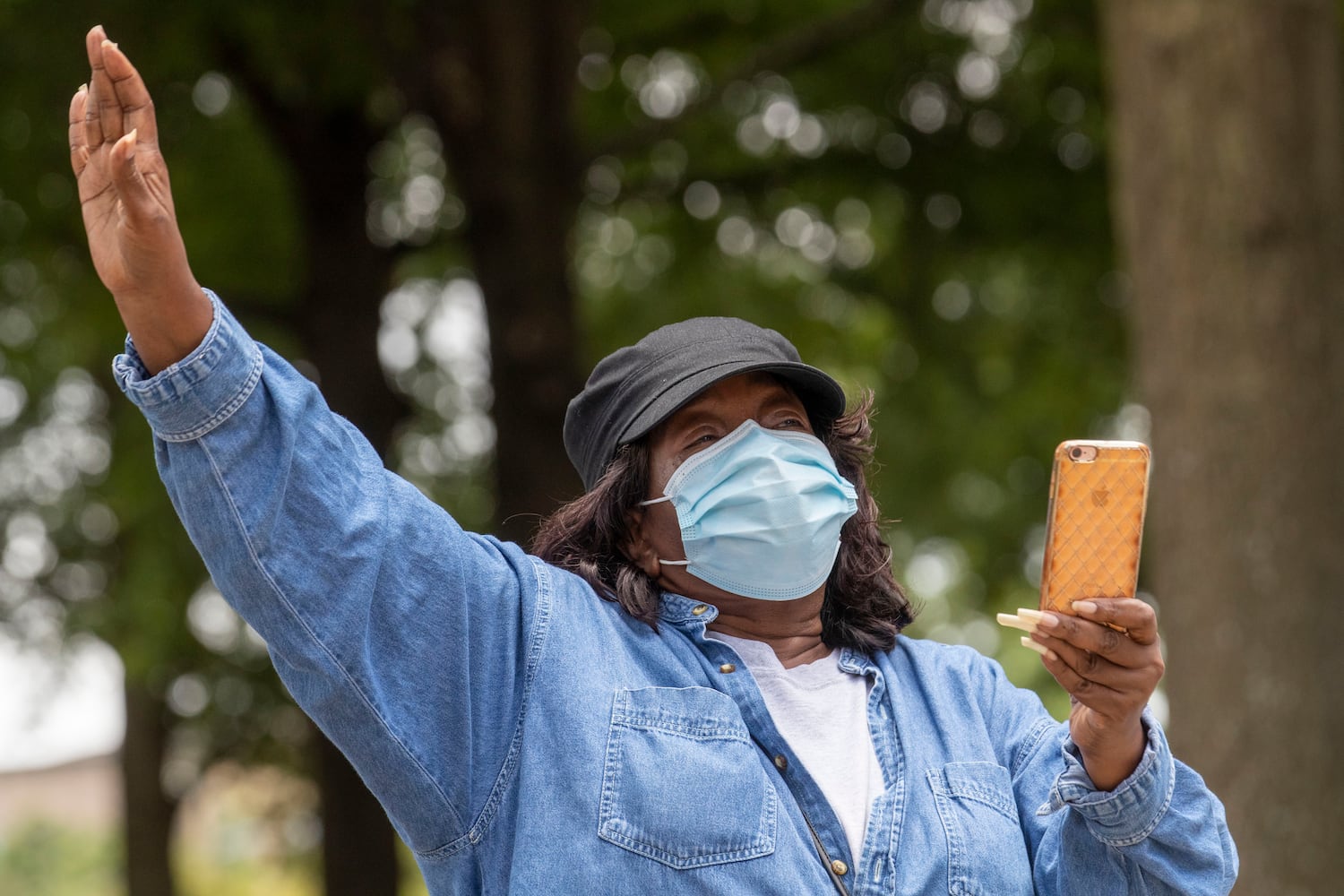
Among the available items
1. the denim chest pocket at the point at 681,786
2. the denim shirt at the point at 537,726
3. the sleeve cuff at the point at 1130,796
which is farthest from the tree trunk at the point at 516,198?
the sleeve cuff at the point at 1130,796

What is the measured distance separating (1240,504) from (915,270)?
4421 millimetres

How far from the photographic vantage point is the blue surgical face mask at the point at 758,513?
8.82 ft

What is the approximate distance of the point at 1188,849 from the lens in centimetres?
246

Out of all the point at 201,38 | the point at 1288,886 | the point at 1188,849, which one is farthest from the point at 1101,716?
the point at 201,38

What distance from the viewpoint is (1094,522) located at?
232 cm

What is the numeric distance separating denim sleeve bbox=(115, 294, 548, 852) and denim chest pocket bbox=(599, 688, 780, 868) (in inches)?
7.2

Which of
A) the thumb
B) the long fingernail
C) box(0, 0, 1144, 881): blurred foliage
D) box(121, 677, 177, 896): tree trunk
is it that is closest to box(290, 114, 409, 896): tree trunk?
box(0, 0, 1144, 881): blurred foliage

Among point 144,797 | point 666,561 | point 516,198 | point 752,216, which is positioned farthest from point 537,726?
point 144,797

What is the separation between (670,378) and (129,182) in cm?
100

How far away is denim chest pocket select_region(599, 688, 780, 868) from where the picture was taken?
7.61ft

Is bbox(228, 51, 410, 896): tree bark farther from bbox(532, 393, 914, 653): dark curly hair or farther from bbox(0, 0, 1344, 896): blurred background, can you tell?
bbox(532, 393, 914, 653): dark curly hair

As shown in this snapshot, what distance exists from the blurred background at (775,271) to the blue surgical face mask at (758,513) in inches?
122

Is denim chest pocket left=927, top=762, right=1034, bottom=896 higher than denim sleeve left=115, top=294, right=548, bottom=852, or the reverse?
denim sleeve left=115, top=294, right=548, bottom=852

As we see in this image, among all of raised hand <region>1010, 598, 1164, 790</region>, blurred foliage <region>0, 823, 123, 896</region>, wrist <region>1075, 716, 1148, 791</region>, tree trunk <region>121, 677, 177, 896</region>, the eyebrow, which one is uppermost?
the eyebrow
